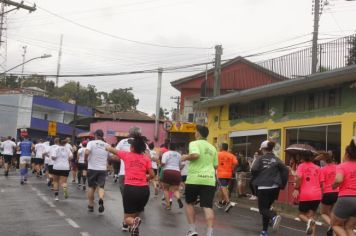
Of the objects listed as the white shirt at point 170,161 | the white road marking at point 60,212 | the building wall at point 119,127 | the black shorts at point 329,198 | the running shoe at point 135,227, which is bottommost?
the white road marking at point 60,212

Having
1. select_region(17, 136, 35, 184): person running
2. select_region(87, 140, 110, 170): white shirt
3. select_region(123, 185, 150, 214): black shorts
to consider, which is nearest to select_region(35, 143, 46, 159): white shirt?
select_region(17, 136, 35, 184): person running

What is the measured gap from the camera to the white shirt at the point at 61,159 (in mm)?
15399

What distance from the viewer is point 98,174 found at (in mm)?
12672

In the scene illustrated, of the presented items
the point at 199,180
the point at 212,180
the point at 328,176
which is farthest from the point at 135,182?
the point at 328,176

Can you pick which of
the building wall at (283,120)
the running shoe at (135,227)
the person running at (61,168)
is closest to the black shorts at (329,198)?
the running shoe at (135,227)

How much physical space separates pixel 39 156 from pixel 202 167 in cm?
1724

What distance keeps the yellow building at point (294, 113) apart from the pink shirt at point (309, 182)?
443 centimetres

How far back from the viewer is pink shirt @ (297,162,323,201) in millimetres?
10055

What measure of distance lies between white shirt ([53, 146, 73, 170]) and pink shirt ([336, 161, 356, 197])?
9.38 metres

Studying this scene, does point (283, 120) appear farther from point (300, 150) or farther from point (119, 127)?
point (119, 127)

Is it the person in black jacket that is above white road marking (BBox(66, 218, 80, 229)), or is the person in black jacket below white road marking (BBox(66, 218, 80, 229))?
above

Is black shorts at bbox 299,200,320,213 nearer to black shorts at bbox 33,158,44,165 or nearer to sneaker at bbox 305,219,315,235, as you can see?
sneaker at bbox 305,219,315,235

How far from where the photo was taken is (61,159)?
609 inches

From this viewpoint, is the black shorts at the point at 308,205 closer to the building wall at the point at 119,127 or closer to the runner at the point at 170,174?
the runner at the point at 170,174
